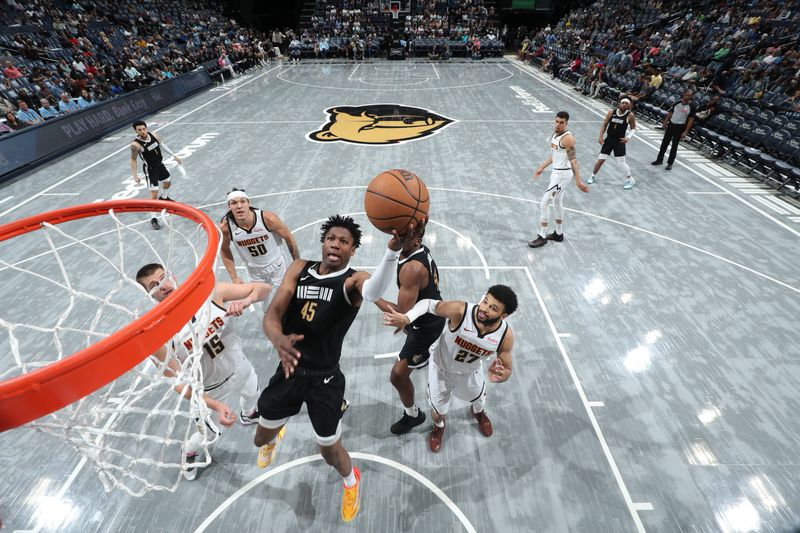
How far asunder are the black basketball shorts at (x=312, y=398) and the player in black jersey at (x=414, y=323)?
65 cm

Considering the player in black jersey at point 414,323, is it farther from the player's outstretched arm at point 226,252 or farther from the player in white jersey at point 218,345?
the player's outstretched arm at point 226,252

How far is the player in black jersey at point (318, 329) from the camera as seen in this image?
273 centimetres

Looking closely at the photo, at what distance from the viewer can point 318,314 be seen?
2.79 meters

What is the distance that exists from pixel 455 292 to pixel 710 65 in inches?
626

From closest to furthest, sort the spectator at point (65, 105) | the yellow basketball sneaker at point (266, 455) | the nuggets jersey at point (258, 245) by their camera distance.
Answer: the yellow basketball sneaker at point (266, 455)
the nuggets jersey at point (258, 245)
the spectator at point (65, 105)

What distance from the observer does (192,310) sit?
2227mm

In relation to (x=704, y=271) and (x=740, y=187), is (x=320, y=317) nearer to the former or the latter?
(x=704, y=271)

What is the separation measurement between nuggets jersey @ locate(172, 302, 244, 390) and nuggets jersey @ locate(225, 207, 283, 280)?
1404mm

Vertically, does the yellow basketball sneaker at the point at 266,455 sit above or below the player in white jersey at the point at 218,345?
below

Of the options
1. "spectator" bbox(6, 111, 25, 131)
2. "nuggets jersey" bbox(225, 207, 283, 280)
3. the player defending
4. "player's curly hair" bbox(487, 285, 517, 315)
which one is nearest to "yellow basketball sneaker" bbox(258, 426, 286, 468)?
"nuggets jersey" bbox(225, 207, 283, 280)

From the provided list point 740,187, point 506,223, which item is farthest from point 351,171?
point 740,187

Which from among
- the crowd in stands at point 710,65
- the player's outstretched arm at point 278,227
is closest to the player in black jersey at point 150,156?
the player's outstretched arm at point 278,227

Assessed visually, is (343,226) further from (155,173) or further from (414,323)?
(155,173)

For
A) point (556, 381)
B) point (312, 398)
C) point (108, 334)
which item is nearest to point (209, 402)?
point (312, 398)
